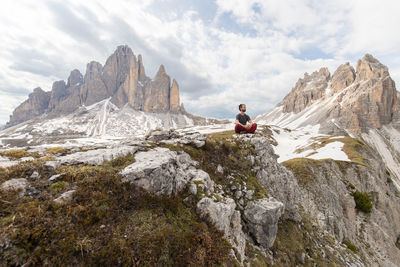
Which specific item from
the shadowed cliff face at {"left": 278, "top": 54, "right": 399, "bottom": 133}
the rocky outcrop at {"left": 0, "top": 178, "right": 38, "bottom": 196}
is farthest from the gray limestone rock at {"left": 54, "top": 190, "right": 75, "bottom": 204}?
the shadowed cliff face at {"left": 278, "top": 54, "right": 399, "bottom": 133}

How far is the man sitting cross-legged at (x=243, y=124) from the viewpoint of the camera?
49.4ft

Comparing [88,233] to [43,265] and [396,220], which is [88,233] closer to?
[43,265]

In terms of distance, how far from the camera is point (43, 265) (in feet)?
12.7

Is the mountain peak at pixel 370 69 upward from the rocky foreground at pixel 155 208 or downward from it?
upward

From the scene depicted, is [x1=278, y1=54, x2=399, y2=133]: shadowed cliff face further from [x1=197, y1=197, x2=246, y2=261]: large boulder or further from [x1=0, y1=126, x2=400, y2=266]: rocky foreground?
[x1=197, y1=197, x2=246, y2=261]: large boulder

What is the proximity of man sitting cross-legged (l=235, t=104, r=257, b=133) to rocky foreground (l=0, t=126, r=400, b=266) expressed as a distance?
3.21 feet

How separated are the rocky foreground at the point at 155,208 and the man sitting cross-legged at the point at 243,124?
98cm

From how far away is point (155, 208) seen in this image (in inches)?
255

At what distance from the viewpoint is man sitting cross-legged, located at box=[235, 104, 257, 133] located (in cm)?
1505

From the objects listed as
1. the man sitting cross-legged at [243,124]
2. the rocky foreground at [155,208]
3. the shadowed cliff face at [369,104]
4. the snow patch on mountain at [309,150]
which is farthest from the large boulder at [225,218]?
the shadowed cliff face at [369,104]

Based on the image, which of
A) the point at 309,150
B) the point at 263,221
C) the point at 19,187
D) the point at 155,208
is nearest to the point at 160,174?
the point at 155,208

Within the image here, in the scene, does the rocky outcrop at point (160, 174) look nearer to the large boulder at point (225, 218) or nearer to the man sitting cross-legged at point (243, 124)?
the large boulder at point (225, 218)

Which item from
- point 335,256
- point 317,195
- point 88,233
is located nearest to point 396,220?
point 317,195

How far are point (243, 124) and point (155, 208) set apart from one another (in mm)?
11812
